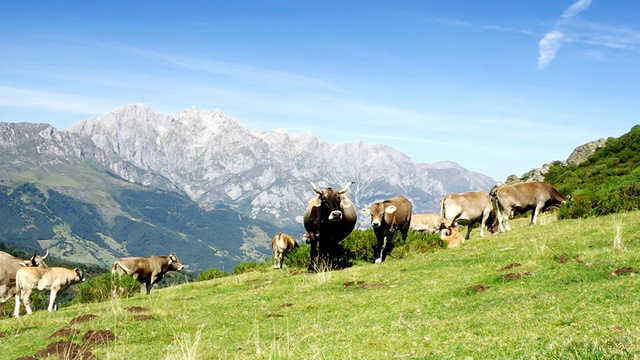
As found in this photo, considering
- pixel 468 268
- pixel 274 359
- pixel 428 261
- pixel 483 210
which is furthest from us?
pixel 483 210

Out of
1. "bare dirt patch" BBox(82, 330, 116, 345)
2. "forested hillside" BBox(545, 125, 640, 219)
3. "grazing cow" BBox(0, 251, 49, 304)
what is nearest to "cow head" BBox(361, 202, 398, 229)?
"forested hillside" BBox(545, 125, 640, 219)

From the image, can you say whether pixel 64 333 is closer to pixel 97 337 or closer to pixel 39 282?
pixel 97 337

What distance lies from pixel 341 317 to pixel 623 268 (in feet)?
23.7

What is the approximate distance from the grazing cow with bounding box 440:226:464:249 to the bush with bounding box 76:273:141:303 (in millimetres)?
17258

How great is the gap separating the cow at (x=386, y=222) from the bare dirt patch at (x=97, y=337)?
41.8 feet

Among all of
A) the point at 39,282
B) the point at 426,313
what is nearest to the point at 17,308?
the point at 39,282

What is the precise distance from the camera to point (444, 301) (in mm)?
13500

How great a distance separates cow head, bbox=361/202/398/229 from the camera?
2380 centimetres

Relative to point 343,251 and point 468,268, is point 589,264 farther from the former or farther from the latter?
point 343,251

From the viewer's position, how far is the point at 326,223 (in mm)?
24156

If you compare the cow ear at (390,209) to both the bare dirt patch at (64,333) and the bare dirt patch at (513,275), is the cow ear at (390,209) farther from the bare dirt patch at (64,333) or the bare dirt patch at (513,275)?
the bare dirt patch at (64,333)

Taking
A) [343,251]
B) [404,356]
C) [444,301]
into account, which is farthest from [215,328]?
[343,251]

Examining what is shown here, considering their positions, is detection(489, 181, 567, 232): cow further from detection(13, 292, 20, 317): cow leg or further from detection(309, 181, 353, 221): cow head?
detection(13, 292, 20, 317): cow leg

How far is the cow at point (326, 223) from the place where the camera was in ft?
76.7
